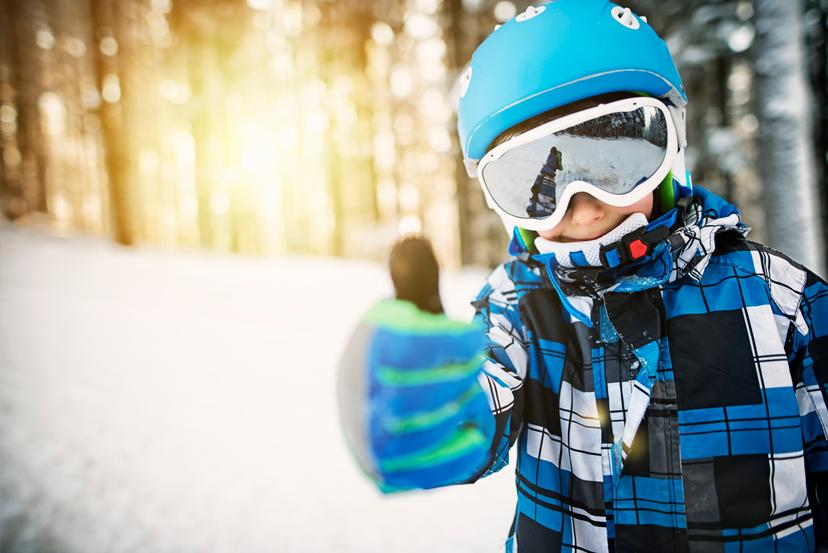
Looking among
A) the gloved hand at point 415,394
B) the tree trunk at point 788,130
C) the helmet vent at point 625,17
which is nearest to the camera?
the gloved hand at point 415,394

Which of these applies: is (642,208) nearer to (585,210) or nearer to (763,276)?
(585,210)

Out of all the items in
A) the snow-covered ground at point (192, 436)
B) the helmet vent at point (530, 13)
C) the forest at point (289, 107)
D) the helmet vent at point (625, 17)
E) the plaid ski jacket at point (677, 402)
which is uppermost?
the forest at point (289, 107)

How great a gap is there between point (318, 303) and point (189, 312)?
2597mm

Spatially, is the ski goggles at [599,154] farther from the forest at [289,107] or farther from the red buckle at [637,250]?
the forest at [289,107]

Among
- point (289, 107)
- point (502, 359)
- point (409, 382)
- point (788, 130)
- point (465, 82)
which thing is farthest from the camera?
point (289, 107)

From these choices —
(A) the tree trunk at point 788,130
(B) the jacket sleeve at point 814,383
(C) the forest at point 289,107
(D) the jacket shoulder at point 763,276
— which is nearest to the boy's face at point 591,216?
(D) the jacket shoulder at point 763,276

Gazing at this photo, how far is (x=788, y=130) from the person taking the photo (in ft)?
13.1

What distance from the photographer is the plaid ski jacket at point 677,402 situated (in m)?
1.04

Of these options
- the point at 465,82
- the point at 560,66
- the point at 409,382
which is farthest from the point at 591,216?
the point at 409,382

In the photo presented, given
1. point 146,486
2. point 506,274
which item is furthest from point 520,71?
point 146,486

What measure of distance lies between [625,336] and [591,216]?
0.40 m

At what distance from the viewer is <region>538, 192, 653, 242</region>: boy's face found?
4.05ft

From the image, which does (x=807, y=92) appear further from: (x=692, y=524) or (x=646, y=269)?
(x=692, y=524)

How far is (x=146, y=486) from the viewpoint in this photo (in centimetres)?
347
